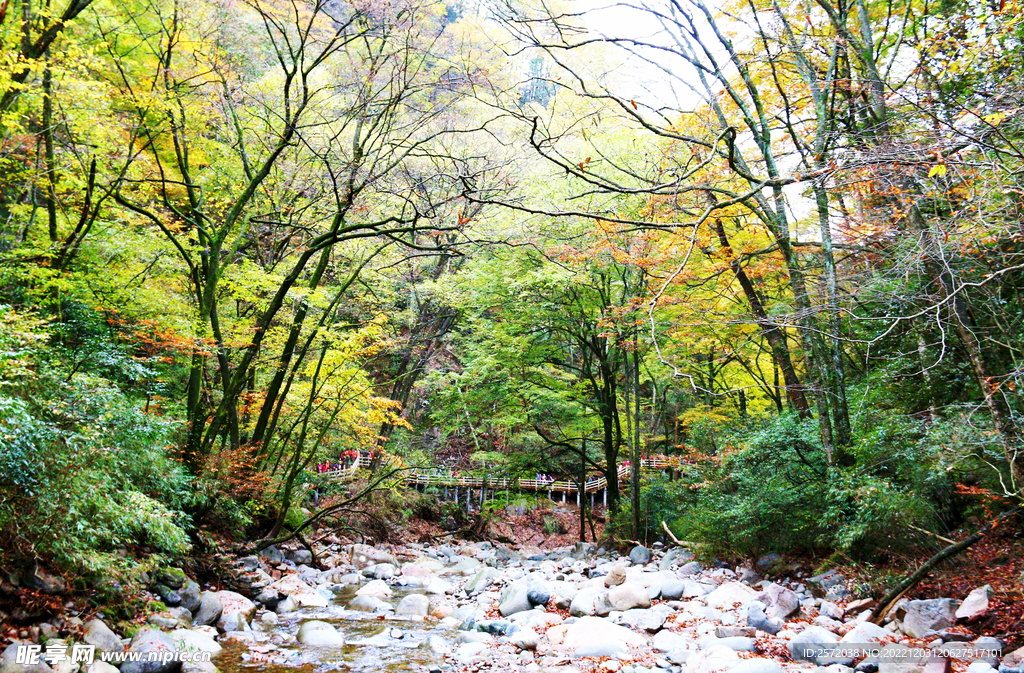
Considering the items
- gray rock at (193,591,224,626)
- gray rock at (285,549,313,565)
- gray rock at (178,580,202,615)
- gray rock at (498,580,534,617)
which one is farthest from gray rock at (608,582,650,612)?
gray rock at (285,549,313,565)

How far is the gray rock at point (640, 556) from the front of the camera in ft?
35.2

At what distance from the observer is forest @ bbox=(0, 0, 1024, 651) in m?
4.26

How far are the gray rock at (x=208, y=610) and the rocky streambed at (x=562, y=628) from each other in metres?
0.02

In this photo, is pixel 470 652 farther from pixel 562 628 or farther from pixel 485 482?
pixel 485 482

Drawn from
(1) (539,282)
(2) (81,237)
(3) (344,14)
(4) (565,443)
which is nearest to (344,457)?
(4) (565,443)

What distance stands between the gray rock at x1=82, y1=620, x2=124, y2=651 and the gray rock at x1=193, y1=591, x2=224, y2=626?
5.19 ft

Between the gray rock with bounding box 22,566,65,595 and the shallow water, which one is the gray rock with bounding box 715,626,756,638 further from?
the gray rock with bounding box 22,566,65,595

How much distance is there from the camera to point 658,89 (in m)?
5.77

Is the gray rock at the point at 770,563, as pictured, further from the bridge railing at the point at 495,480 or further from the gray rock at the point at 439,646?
the gray rock at the point at 439,646

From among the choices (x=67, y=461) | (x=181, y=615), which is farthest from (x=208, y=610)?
(x=67, y=461)

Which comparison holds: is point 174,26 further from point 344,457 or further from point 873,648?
point 344,457

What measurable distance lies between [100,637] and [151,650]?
35 centimetres

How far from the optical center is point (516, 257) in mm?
A: 12914

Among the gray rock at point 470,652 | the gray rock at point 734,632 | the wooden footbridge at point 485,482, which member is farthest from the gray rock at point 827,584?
the wooden footbridge at point 485,482
